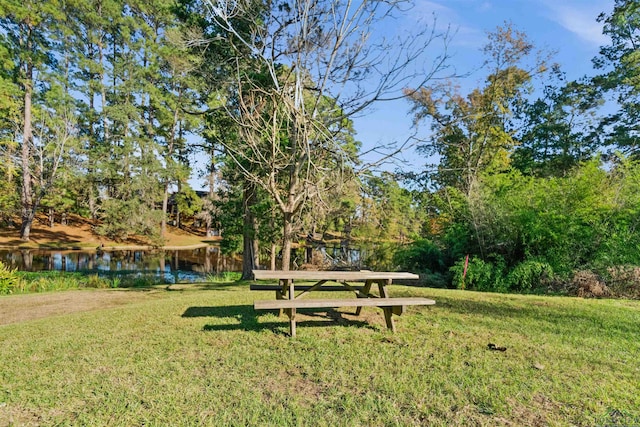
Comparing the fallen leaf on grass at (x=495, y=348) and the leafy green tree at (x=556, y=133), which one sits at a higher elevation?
the leafy green tree at (x=556, y=133)

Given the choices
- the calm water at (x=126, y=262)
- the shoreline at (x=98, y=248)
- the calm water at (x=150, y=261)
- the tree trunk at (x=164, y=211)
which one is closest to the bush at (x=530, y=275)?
the calm water at (x=150, y=261)

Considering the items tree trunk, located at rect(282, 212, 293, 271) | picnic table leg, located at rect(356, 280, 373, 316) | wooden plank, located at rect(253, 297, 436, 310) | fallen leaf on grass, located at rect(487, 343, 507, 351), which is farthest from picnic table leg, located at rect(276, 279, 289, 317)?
fallen leaf on grass, located at rect(487, 343, 507, 351)

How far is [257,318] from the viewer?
479cm

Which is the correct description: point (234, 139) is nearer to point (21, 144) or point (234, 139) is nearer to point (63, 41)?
point (21, 144)

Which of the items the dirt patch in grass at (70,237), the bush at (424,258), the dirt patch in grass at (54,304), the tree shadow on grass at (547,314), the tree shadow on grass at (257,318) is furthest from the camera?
the dirt patch in grass at (70,237)

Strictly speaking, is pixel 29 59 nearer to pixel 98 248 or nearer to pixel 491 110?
pixel 98 248

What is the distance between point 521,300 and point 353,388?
5.16m

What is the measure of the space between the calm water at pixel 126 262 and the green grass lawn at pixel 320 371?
1055 cm

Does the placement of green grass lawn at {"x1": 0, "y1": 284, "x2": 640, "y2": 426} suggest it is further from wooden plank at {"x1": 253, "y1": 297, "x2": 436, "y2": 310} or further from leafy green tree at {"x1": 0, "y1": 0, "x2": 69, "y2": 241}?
leafy green tree at {"x1": 0, "y1": 0, "x2": 69, "y2": 241}

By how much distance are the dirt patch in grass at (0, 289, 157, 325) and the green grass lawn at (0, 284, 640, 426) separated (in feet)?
4.34

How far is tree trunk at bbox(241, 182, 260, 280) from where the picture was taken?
431 inches

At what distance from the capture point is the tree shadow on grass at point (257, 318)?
4.36m

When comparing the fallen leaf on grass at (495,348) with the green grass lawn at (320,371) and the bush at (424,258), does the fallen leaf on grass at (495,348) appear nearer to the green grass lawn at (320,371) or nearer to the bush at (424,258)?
the green grass lawn at (320,371)

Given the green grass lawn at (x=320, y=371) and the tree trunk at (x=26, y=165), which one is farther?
the tree trunk at (x=26, y=165)
